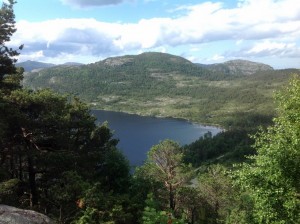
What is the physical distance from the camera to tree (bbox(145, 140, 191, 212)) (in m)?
35.0

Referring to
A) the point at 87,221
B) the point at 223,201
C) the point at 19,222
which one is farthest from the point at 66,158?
the point at 223,201

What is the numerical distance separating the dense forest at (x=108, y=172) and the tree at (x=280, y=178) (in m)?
0.04

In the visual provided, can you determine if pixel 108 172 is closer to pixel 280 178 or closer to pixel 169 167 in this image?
pixel 169 167

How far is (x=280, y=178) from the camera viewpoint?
42.8 feet

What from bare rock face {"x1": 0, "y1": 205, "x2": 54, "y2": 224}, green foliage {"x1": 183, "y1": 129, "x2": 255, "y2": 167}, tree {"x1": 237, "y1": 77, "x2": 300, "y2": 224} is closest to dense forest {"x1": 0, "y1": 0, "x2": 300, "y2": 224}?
tree {"x1": 237, "y1": 77, "x2": 300, "y2": 224}

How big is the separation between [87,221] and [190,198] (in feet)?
79.4

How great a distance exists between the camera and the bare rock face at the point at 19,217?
13450mm

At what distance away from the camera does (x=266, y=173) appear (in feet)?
43.6

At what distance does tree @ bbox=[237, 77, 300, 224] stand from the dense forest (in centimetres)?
4

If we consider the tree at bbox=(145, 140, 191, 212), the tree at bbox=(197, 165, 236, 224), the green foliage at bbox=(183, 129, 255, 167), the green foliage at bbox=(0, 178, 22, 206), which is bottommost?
the green foliage at bbox=(183, 129, 255, 167)

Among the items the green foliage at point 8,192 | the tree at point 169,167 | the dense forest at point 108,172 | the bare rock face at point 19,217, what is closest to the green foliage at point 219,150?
the tree at point 169,167

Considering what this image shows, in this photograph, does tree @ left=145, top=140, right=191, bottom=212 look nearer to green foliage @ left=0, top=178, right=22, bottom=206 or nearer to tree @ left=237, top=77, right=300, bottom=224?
green foliage @ left=0, top=178, right=22, bottom=206

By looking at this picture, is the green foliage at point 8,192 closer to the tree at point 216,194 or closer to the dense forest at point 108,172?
the dense forest at point 108,172

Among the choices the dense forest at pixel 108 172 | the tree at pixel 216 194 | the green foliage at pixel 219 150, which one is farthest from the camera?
the green foliage at pixel 219 150
